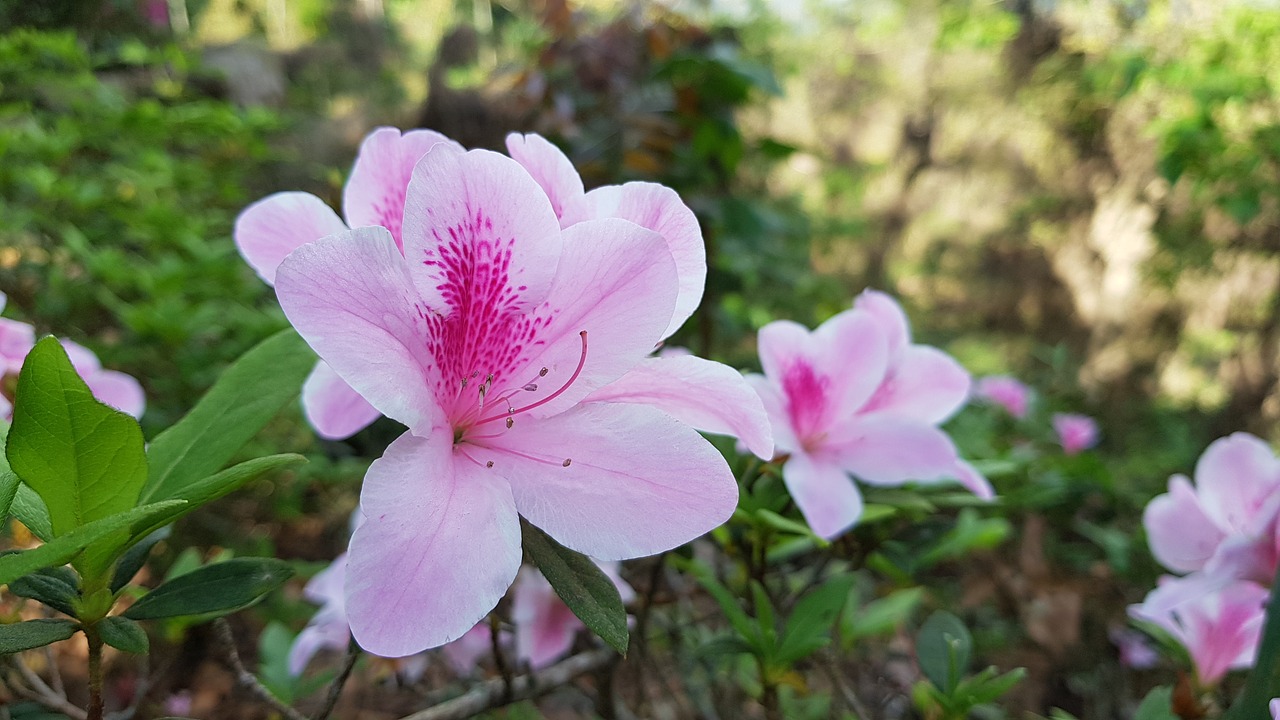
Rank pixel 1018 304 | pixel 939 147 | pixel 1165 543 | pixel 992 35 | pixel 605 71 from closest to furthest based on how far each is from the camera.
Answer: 1. pixel 1165 543
2. pixel 605 71
3. pixel 992 35
4. pixel 1018 304
5. pixel 939 147

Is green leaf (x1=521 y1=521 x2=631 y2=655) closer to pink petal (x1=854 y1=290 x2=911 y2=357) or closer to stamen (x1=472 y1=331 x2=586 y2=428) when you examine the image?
stamen (x1=472 y1=331 x2=586 y2=428)

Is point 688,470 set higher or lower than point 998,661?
higher

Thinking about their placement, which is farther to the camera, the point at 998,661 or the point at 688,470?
the point at 998,661

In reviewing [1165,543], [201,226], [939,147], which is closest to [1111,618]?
[1165,543]

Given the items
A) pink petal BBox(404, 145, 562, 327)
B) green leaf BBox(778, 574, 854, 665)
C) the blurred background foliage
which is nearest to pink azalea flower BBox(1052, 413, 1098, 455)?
the blurred background foliage

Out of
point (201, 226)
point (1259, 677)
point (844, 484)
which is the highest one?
point (1259, 677)

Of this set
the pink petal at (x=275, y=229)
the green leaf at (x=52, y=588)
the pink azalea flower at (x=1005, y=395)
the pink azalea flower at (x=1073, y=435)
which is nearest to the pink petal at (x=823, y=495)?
the pink petal at (x=275, y=229)

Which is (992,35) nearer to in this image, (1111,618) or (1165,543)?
(1111,618)

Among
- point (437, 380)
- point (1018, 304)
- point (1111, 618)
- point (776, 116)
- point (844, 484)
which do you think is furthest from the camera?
point (776, 116)
